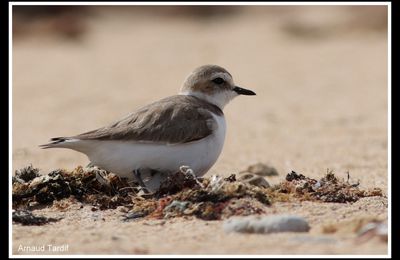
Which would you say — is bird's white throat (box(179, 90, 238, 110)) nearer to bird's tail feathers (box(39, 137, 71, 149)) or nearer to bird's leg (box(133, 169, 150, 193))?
bird's leg (box(133, 169, 150, 193))

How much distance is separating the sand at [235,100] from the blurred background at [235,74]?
0.03m

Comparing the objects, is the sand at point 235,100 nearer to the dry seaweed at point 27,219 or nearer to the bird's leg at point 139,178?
the dry seaweed at point 27,219

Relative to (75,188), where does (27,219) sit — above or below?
below

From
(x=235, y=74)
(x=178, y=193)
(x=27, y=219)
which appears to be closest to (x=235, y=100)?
(x=235, y=74)

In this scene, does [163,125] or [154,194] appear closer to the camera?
[154,194]

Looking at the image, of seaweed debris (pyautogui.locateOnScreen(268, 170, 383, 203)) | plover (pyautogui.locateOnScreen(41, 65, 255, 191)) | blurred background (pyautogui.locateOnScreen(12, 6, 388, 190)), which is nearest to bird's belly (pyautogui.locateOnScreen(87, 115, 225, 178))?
plover (pyautogui.locateOnScreen(41, 65, 255, 191))

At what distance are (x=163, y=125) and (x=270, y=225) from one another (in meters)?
1.70

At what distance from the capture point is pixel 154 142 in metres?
6.12

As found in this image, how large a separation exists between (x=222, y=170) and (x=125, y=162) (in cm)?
248

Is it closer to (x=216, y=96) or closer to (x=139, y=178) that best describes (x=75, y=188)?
(x=139, y=178)

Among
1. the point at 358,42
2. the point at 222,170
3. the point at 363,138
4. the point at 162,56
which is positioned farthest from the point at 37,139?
the point at 358,42

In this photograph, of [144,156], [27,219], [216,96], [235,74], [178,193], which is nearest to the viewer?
[27,219]

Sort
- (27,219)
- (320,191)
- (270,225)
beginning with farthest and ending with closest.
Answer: (320,191) → (27,219) → (270,225)
